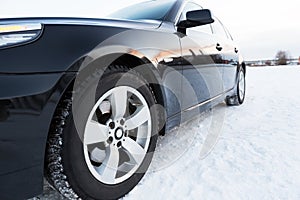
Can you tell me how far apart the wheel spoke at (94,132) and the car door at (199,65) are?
0.81m

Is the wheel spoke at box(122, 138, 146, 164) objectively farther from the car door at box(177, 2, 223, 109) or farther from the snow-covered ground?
the car door at box(177, 2, 223, 109)

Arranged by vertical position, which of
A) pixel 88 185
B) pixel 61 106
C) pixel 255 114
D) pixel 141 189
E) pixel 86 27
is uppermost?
pixel 86 27

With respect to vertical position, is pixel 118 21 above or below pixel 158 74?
above

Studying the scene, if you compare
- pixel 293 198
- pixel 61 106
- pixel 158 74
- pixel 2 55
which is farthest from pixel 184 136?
pixel 2 55

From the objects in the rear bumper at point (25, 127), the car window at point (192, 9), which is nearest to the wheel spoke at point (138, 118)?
the rear bumper at point (25, 127)

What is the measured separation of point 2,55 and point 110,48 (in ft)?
1.60

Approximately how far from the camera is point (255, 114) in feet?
10.3

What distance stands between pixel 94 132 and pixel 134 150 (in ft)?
1.02

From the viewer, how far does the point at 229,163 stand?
68.3 inches

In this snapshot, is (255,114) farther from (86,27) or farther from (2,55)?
(2,55)

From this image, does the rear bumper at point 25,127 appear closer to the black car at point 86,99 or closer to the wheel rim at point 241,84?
the black car at point 86,99

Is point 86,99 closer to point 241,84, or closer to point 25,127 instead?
point 25,127

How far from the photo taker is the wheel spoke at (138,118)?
1.43 m

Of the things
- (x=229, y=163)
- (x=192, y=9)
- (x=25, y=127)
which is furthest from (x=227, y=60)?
(x=25, y=127)
